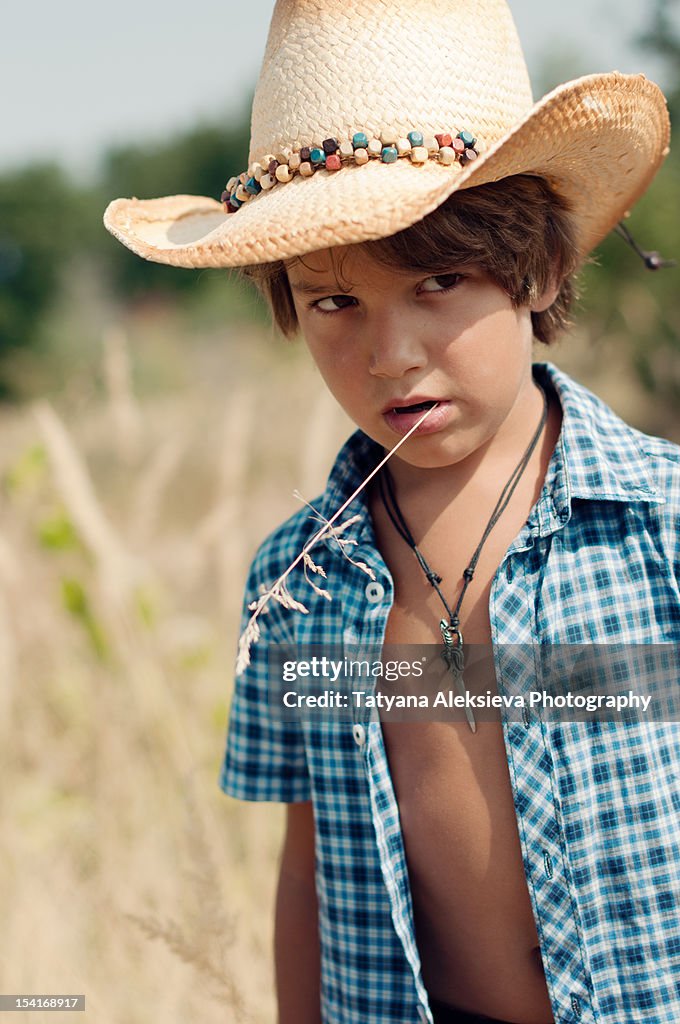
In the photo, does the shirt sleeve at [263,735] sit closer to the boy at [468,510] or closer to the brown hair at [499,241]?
the boy at [468,510]

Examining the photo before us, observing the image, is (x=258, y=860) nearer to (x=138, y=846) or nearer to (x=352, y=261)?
(x=138, y=846)

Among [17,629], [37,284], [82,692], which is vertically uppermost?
[37,284]

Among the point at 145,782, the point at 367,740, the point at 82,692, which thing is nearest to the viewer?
the point at 367,740

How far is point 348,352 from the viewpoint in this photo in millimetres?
1211

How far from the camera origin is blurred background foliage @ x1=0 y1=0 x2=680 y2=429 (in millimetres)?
6105

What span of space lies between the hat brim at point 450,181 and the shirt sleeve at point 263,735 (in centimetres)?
55

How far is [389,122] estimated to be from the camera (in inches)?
45.1

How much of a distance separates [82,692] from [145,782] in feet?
1.39

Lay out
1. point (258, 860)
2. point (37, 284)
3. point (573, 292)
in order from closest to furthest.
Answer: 1. point (573, 292)
2. point (258, 860)
3. point (37, 284)

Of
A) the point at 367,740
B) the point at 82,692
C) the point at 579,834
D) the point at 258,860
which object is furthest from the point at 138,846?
the point at 579,834

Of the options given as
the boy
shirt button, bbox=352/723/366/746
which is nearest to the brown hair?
the boy

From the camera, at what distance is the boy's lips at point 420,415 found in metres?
1.21

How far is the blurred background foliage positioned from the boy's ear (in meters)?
4.48

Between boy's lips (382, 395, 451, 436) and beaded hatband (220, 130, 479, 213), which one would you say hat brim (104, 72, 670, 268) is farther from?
boy's lips (382, 395, 451, 436)
